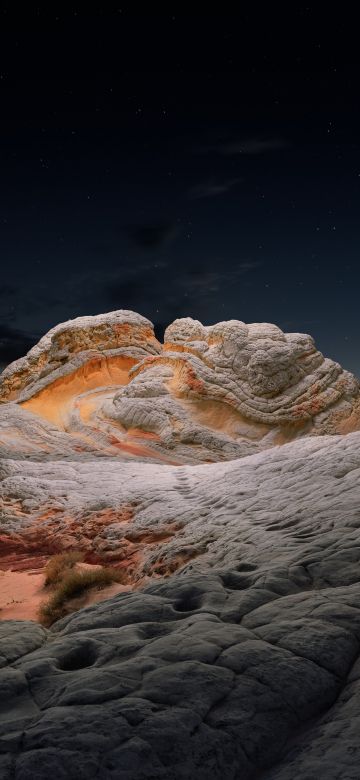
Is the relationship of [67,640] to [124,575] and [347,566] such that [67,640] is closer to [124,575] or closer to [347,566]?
[347,566]

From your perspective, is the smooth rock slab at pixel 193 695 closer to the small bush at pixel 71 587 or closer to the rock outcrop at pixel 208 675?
the rock outcrop at pixel 208 675

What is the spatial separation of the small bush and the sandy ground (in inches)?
5.7

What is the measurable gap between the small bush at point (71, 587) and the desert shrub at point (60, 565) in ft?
0.95

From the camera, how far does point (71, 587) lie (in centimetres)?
1062

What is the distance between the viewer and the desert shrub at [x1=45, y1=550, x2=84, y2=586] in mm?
11945

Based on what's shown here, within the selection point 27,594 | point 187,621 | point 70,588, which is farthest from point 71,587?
point 187,621

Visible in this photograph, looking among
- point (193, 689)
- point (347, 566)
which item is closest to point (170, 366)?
point (347, 566)

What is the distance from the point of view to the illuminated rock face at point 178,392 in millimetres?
→ 29781

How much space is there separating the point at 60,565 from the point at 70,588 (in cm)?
213

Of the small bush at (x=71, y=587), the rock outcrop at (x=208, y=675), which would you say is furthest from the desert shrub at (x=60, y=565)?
the rock outcrop at (x=208, y=675)

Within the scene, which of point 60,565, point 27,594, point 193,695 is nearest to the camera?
point 193,695

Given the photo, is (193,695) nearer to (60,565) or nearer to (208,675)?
(208,675)

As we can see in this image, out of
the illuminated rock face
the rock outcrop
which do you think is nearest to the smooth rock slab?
the rock outcrop

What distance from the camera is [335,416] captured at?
1313 inches
